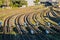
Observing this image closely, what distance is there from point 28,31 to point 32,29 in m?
1.06

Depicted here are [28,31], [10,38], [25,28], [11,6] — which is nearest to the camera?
[10,38]

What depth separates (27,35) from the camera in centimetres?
2550

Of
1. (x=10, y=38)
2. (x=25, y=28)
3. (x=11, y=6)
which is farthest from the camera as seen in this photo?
(x=11, y=6)

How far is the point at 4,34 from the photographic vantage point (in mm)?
25969

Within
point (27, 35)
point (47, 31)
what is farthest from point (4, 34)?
point (47, 31)

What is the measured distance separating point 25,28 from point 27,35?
14.4 feet

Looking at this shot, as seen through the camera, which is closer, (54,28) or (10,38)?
(10,38)

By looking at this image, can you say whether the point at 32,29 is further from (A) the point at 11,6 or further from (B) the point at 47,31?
(A) the point at 11,6

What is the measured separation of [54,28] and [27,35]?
17.8 feet

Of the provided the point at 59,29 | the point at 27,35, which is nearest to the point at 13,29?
the point at 27,35

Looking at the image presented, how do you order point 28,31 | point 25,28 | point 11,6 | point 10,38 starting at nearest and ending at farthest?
point 10,38
point 28,31
point 25,28
point 11,6

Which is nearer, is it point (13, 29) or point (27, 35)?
point (27, 35)

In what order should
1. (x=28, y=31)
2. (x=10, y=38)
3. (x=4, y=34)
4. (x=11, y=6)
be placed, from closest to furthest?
(x=10, y=38) < (x=4, y=34) < (x=28, y=31) < (x=11, y=6)

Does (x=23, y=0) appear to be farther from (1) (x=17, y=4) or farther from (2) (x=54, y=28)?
(2) (x=54, y=28)
